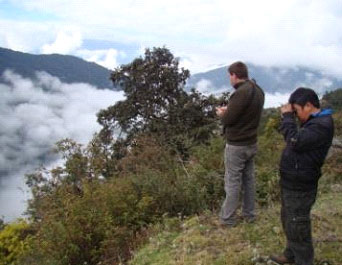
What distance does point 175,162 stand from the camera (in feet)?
33.6

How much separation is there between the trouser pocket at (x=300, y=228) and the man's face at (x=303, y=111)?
0.92m

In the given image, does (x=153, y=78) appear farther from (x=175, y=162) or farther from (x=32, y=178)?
(x=175, y=162)

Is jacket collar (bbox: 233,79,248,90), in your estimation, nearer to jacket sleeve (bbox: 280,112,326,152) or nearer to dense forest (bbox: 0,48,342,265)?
dense forest (bbox: 0,48,342,265)

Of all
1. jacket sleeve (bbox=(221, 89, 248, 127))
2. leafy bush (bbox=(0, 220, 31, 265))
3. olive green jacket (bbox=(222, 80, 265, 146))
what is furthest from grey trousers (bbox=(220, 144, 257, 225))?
leafy bush (bbox=(0, 220, 31, 265))

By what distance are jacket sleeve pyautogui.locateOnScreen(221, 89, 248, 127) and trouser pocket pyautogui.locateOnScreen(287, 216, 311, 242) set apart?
1.70m

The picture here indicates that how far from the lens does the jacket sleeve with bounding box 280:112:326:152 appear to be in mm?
4383

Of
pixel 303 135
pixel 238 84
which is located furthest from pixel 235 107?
pixel 303 135

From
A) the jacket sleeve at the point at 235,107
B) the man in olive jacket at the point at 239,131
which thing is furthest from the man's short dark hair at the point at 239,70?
the jacket sleeve at the point at 235,107

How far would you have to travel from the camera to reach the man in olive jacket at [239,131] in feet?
19.7

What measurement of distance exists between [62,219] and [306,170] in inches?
196

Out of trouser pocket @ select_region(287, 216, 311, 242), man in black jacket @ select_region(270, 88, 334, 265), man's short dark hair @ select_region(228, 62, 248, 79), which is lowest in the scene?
trouser pocket @ select_region(287, 216, 311, 242)

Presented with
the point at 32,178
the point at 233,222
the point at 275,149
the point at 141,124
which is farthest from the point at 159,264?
the point at 141,124

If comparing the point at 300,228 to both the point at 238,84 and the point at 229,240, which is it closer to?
the point at 229,240

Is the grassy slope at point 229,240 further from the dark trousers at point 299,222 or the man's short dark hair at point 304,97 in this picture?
the man's short dark hair at point 304,97
